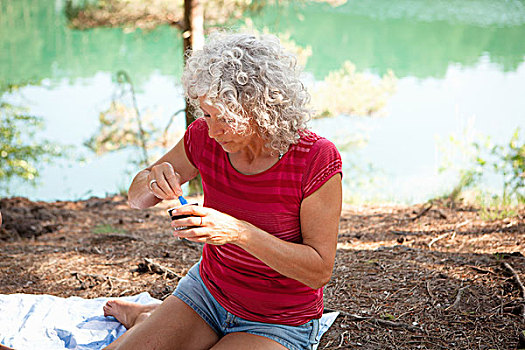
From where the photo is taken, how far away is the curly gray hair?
1.64 meters

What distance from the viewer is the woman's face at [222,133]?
169 centimetres

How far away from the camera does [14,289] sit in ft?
9.14

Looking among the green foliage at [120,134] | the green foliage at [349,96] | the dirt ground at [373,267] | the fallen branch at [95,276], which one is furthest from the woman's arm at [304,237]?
the green foliage at [349,96]

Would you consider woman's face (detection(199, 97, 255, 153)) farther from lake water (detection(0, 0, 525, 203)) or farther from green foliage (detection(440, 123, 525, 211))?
lake water (detection(0, 0, 525, 203))

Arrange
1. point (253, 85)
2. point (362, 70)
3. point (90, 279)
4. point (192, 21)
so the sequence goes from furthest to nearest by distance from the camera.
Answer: point (362, 70)
point (192, 21)
point (90, 279)
point (253, 85)

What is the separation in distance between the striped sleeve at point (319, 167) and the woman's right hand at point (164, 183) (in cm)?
41

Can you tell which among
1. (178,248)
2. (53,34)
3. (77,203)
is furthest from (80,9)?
(53,34)

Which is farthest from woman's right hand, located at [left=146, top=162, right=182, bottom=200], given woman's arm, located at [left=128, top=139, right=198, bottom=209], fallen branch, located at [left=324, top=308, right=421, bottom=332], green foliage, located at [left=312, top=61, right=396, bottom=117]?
green foliage, located at [left=312, top=61, right=396, bottom=117]

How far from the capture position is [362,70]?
1495 cm

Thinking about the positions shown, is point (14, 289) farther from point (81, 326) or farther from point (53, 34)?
point (53, 34)

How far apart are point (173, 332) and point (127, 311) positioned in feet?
2.08

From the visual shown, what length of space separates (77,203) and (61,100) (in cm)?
822

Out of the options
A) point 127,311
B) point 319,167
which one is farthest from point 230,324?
point 127,311

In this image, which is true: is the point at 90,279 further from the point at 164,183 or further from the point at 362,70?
the point at 362,70
